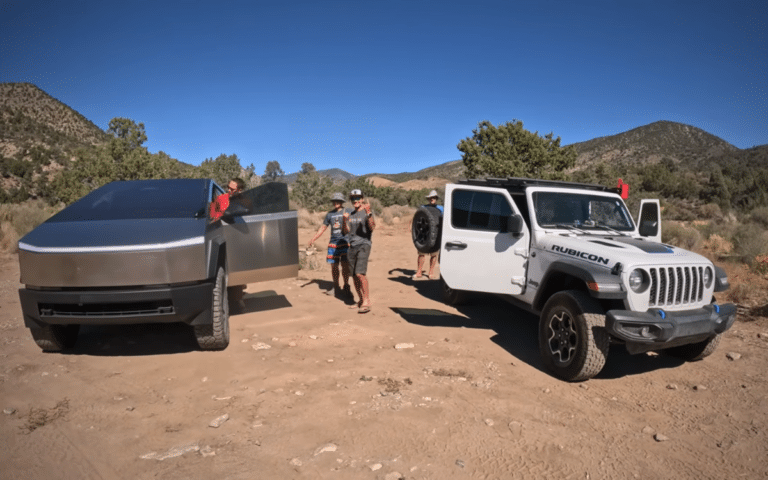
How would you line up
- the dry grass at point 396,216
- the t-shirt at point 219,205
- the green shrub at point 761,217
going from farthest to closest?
the dry grass at point 396,216 < the green shrub at point 761,217 < the t-shirt at point 219,205

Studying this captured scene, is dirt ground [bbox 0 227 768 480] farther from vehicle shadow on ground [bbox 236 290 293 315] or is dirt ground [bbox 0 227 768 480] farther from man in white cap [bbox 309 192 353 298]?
man in white cap [bbox 309 192 353 298]

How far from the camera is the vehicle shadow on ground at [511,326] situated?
451 cm

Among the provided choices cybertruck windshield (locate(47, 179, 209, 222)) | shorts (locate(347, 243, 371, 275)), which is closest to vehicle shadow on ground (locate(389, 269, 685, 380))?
shorts (locate(347, 243, 371, 275))

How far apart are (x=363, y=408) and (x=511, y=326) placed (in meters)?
3.10

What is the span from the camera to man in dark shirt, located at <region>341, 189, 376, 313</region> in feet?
20.7

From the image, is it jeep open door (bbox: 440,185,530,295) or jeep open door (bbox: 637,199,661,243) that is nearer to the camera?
jeep open door (bbox: 440,185,530,295)

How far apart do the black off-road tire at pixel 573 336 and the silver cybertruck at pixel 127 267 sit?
328 centimetres

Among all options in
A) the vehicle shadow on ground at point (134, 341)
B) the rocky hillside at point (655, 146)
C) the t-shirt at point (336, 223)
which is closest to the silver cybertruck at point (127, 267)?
the vehicle shadow on ground at point (134, 341)

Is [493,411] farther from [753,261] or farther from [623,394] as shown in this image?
[753,261]

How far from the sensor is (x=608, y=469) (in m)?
2.75

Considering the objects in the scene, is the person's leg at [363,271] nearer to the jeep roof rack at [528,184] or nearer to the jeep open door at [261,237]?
the jeep open door at [261,237]

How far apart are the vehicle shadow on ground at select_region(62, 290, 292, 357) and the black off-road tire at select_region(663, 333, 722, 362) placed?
514cm

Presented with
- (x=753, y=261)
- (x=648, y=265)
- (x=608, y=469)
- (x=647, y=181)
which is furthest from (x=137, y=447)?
(x=647, y=181)

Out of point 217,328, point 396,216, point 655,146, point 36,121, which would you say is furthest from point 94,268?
point 655,146
